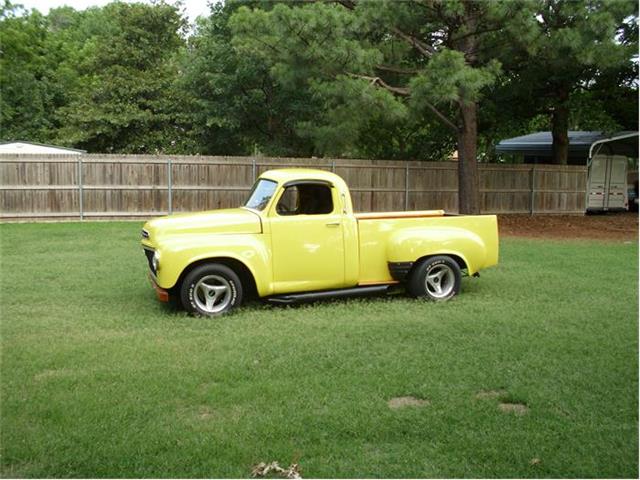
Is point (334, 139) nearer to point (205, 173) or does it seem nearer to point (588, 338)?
point (205, 173)

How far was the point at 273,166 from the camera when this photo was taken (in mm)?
20062

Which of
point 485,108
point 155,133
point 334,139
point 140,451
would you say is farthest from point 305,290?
point 155,133

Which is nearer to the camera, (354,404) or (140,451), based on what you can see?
(140,451)

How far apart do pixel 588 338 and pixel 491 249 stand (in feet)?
8.50

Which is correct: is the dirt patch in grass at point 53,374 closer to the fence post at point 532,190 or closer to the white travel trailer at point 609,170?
the fence post at point 532,190

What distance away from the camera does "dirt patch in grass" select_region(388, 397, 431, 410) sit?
4.81 meters

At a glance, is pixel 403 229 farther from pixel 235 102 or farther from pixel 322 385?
pixel 235 102

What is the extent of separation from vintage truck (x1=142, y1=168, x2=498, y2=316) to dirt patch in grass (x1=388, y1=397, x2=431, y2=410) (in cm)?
318

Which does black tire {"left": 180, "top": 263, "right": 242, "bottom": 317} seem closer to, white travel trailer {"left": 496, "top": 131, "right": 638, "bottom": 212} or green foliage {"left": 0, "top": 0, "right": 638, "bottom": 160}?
green foliage {"left": 0, "top": 0, "right": 638, "bottom": 160}

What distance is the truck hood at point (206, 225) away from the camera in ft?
25.3

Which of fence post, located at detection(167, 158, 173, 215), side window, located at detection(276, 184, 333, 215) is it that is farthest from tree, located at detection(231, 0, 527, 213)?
side window, located at detection(276, 184, 333, 215)

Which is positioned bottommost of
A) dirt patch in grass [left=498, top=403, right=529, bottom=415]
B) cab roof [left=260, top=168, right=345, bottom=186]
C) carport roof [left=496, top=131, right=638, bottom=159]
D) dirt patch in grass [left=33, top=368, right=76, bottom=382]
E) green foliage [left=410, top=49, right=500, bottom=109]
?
dirt patch in grass [left=498, top=403, right=529, bottom=415]

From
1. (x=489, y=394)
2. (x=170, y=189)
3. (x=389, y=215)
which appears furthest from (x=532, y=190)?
(x=489, y=394)

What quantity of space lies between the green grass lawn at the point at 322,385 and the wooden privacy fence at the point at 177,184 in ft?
34.0
